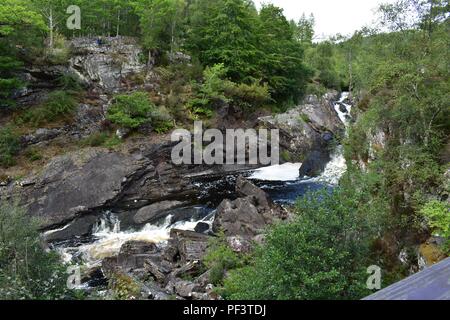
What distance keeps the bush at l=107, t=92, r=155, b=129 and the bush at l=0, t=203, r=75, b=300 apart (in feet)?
55.5

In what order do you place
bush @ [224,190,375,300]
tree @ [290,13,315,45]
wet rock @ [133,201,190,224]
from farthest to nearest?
tree @ [290,13,315,45], wet rock @ [133,201,190,224], bush @ [224,190,375,300]

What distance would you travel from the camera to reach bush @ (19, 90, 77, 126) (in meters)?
27.2

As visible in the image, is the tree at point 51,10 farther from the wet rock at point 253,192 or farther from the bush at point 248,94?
the wet rock at point 253,192

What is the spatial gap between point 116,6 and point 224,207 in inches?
988

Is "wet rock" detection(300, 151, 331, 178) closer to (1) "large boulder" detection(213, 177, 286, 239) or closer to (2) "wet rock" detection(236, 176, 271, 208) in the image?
(2) "wet rock" detection(236, 176, 271, 208)

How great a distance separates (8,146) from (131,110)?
893 cm

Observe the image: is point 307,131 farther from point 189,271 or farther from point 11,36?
point 11,36

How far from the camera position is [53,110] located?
27.9m

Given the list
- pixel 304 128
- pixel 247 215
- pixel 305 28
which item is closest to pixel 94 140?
pixel 247 215

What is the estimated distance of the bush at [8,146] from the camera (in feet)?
78.6

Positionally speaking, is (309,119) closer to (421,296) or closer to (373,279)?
(373,279)

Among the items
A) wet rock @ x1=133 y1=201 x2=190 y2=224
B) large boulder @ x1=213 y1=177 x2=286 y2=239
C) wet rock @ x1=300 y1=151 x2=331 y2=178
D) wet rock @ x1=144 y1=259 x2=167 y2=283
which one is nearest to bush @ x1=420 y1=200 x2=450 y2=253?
large boulder @ x1=213 y1=177 x2=286 y2=239

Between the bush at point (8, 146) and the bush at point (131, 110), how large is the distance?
6696mm

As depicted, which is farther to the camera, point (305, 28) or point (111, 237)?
point (305, 28)
